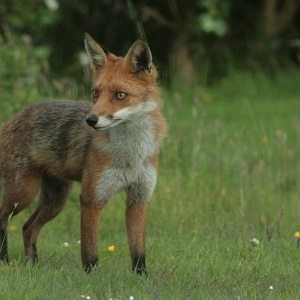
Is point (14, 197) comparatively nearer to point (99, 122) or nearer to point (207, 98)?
point (99, 122)

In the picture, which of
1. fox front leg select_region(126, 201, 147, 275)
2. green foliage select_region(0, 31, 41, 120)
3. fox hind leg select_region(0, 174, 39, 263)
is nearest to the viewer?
fox front leg select_region(126, 201, 147, 275)

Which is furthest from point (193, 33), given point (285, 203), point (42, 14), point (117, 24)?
point (285, 203)

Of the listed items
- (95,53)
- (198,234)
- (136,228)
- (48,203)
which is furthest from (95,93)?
(198,234)

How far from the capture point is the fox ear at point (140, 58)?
20.3ft

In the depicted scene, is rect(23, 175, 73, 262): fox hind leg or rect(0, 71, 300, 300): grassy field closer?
rect(0, 71, 300, 300): grassy field

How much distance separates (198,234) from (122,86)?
208cm

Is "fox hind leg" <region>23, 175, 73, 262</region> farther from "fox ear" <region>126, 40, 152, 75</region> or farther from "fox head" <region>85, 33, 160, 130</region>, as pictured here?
"fox ear" <region>126, 40, 152, 75</region>

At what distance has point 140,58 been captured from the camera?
627 centimetres

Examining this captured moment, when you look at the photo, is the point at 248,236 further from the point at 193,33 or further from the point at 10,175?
the point at 193,33

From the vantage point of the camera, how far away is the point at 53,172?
703cm

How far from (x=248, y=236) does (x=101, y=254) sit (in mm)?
1370

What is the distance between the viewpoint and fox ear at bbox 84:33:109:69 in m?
6.37

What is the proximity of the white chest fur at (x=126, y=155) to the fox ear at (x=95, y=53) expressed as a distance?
0.52 metres

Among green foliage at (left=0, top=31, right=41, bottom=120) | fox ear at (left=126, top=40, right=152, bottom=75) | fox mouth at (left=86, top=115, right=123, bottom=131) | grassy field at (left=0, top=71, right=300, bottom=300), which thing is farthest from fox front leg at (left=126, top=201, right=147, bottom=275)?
green foliage at (left=0, top=31, right=41, bottom=120)
